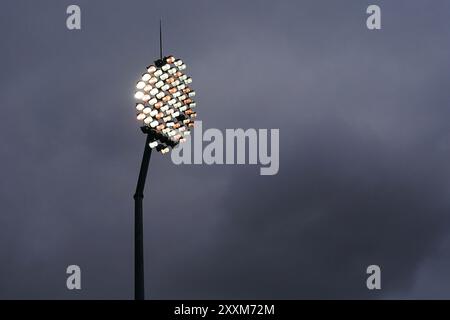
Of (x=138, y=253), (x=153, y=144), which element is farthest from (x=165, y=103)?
(x=138, y=253)

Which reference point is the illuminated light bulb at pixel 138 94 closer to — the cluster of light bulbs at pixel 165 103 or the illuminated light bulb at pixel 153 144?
the cluster of light bulbs at pixel 165 103

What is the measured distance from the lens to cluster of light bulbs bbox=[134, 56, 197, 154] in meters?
15.7

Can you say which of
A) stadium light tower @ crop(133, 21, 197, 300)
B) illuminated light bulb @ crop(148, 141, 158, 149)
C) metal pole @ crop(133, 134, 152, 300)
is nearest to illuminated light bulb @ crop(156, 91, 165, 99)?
stadium light tower @ crop(133, 21, 197, 300)

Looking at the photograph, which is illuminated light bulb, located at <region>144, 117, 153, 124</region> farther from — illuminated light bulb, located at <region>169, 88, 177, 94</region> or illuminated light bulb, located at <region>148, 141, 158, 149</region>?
illuminated light bulb, located at <region>169, 88, 177, 94</region>

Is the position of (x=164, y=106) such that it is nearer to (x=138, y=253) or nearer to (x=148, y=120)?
(x=148, y=120)

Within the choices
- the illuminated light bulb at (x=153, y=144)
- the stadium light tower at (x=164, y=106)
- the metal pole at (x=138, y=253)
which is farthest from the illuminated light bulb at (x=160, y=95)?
the metal pole at (x=138, y=253)

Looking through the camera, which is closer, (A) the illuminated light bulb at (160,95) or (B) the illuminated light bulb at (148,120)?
(B) the illuminated light bulb at (148,120)

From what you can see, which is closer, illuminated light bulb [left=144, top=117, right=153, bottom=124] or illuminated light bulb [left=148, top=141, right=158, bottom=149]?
illuminated light bulb [left=148, top=141, right=158, bottom=149]

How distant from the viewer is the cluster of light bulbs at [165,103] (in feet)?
51.5

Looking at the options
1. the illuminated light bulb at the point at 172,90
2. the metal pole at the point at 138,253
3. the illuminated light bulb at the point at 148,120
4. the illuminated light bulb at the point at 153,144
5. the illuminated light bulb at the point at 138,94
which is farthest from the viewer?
the illuminated light bulb at the point at 172,90

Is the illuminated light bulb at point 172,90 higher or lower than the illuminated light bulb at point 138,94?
higher
